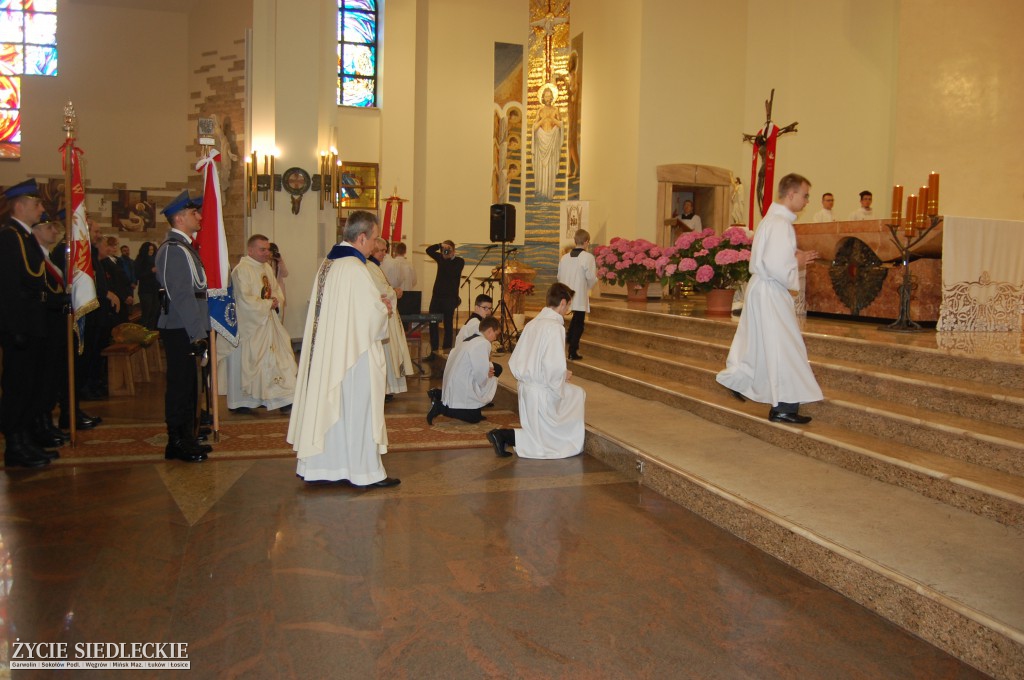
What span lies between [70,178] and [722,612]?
18.6 ft

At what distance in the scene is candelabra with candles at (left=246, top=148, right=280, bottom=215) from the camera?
38.7ft

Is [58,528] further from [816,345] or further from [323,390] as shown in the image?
[816,345]

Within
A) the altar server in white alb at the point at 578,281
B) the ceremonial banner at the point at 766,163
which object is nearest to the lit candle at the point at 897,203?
the ceremonial banner at the point at 766,163

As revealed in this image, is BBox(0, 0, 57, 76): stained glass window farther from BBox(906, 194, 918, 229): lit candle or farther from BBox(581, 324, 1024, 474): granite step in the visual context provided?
BBox(906, 194, 918, 229): lit candle

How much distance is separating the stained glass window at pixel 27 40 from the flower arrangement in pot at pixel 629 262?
42.7 ft

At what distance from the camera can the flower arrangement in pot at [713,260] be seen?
8.98 meters

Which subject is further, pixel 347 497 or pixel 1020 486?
pixel 347 497

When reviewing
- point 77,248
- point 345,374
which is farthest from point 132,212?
point 345,374

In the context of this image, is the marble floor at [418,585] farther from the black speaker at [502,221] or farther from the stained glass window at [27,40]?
the stained glass window at [27,40]

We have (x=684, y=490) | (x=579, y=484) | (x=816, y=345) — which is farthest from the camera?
(x=816, y=345)

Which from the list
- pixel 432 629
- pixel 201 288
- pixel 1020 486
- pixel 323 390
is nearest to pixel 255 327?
pixel 201 288

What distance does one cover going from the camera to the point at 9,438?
17.8ft

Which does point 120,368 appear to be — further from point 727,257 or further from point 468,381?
point 727,257

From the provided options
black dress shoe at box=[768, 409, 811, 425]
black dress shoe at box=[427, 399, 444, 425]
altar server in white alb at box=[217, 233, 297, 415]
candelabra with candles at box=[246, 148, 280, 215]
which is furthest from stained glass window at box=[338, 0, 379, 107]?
black dress shoe at box=[768, 409, 811, 425]
